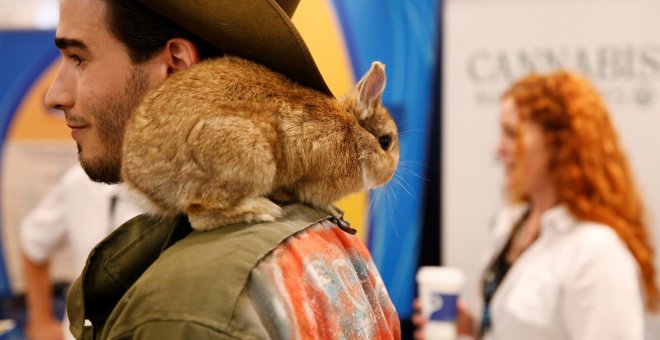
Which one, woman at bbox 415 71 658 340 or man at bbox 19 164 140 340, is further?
man at bbox 19 164 140 340

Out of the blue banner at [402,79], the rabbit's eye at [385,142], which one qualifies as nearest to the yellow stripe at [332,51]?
the blue banner at [402,79]

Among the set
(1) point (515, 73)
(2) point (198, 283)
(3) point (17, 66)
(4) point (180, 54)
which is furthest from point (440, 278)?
(3) point (17, 66)

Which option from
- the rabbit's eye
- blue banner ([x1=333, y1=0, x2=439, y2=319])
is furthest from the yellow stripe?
the rabbit's eye

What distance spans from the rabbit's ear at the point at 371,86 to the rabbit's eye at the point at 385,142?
2.4 inches

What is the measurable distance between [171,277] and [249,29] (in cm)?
38

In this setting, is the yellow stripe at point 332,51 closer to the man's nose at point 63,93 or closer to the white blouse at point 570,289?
the white blouse at point 570,289

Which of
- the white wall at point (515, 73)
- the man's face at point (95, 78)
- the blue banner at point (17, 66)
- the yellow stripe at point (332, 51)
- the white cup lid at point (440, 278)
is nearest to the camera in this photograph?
the man's face at point (95, 78)

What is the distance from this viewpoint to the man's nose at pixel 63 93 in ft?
3.34

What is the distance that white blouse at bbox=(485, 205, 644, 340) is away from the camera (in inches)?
78.7

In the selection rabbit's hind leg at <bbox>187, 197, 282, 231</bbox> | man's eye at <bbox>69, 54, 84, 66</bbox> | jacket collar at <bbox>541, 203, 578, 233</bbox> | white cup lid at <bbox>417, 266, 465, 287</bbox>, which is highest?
man's eye at <bbox>69, 54, 84, 66</bbox>

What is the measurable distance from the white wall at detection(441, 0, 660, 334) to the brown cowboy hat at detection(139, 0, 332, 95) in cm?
165

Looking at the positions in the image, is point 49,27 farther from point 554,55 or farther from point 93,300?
point 93,300

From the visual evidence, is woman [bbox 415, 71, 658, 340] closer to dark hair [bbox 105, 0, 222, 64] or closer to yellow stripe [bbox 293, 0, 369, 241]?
yellow stripe [bbox 293, 0, 369, 241]

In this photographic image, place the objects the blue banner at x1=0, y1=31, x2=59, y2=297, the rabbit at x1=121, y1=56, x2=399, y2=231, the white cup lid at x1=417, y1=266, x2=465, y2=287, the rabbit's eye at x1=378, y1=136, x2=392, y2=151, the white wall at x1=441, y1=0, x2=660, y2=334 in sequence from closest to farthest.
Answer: the rabbit at x1=121, y1=56, x2=399, y2=231, the rabbit's eye at x1=378, y1=136, x2=392, y2=151, the white cup lid at x1=417, y1=266, x2=465, y2=287, the white wall at x1=441, y1=0, x2=660, y2=334, the blue banner at x1=0, y1=31, x2=59, y2=297
